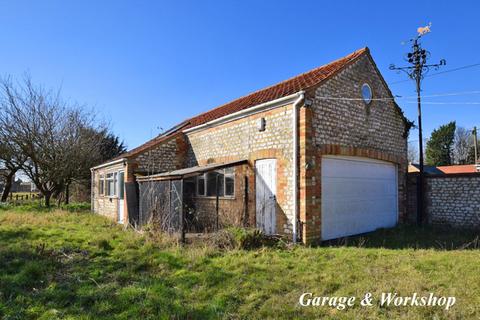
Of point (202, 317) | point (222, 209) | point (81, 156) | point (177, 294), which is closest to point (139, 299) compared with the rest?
point (177, 294)

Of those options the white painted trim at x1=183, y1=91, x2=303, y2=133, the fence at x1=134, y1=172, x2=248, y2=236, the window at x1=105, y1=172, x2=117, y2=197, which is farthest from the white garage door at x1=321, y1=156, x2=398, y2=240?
the window at x1=105, y1=172, x2=117, y2=197

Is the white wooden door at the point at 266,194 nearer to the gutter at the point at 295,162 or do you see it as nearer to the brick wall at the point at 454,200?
the gutter at the point at 295,162

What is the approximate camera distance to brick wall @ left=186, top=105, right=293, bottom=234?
31.3 feet

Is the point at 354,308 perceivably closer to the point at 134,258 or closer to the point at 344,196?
the point at 134,258

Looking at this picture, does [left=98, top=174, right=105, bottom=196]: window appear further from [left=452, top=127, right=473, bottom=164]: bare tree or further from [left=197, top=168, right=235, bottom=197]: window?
[left=452, top=127, right=473, bottom=164]: bare tree

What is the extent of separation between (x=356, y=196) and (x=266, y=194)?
3249mm

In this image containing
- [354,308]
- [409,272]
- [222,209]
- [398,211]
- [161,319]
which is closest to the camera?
[161,319]

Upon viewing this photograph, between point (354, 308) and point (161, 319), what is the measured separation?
278 cm

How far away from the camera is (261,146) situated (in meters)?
10.5

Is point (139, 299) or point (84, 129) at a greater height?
point (84, 129)

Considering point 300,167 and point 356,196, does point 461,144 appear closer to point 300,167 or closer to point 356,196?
point 356,196

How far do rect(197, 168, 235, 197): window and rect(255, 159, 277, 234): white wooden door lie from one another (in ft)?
4.01

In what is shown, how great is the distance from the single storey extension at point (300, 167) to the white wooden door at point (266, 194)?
1.2 inches

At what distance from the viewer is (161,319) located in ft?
14.5
